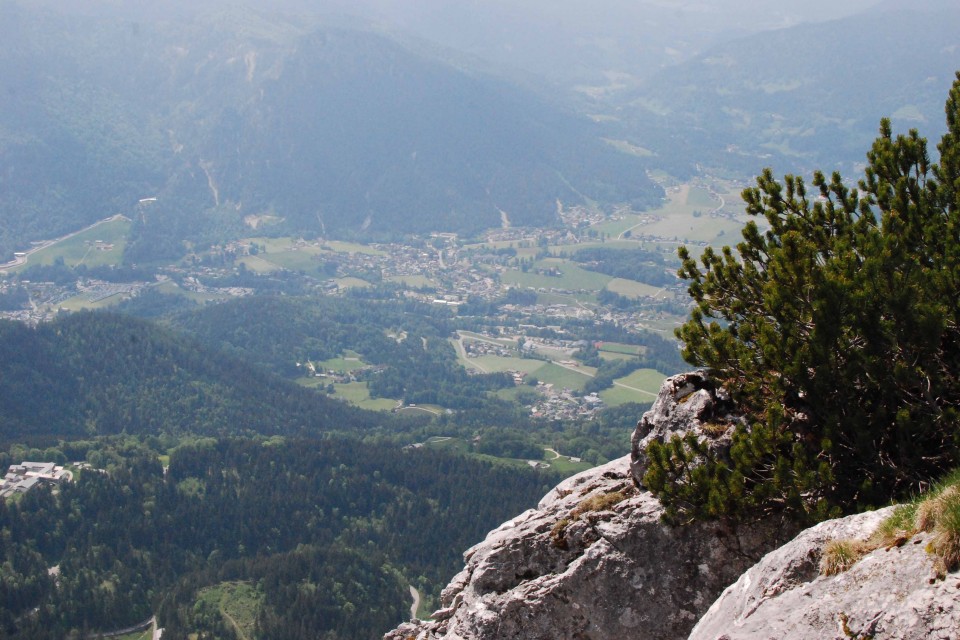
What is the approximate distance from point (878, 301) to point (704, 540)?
5514mm

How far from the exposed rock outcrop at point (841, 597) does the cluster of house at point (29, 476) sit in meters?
117

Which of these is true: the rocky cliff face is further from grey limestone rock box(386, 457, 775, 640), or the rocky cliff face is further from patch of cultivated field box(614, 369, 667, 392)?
patch of cultivated field box(614, 369, 667, 392)

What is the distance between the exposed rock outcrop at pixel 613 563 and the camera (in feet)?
59.6

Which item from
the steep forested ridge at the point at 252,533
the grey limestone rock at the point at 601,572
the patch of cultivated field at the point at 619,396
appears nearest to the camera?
the grey limestone rock at the point at 601,572

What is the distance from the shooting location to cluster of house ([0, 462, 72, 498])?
11588 centimetres

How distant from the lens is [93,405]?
6811 inches

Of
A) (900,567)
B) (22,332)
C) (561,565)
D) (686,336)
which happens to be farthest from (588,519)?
(22,332)

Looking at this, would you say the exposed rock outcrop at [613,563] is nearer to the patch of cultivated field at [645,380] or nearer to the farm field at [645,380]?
the patch of cultivated field at [645,380]

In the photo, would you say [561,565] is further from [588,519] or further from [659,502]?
[659,502]

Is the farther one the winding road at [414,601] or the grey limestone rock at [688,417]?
the winding road at [414,601]

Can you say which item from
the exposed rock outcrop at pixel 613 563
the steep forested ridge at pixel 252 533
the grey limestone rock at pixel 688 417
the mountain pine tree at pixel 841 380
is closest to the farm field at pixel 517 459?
the steep forested ridge at pixel 252 533

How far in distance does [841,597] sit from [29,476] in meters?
126

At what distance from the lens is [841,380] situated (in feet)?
55.5

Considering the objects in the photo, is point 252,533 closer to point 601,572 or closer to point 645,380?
point 645,380
